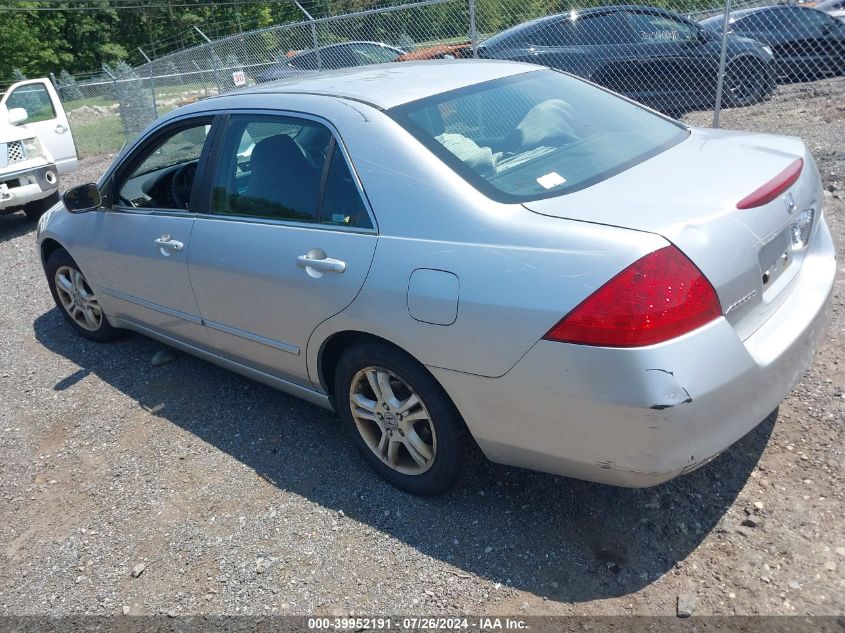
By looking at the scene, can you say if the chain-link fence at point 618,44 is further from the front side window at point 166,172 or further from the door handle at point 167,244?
the door handle at point 167,244

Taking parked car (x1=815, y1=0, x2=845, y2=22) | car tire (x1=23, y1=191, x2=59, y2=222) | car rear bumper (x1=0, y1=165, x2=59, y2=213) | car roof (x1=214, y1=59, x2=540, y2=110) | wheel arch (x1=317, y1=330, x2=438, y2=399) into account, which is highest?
car roof (x1=214, y1=59, x2=540, y2=110)

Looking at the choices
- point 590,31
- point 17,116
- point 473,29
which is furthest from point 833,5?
point 17,116

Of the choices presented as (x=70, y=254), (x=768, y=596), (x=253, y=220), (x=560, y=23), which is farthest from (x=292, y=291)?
(x=560, y=23)

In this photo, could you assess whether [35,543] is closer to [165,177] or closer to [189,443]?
[189,443]

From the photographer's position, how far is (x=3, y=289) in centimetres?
682

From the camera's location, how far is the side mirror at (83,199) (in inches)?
167

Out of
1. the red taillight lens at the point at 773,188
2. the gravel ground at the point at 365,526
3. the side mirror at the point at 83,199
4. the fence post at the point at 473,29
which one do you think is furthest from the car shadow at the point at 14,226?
the red taillight lens at the point at 773,188

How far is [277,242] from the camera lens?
319 cm

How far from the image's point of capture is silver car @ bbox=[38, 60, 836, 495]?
2.26m

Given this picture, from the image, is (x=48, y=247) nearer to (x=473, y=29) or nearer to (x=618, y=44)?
(x=473, y=29)

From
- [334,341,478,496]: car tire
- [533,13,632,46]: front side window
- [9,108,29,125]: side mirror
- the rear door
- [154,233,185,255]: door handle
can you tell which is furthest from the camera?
the rear door

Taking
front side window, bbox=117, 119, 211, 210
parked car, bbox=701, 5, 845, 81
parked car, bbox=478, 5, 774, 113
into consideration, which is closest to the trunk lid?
front side window, bbox=117, 119, 211, 210

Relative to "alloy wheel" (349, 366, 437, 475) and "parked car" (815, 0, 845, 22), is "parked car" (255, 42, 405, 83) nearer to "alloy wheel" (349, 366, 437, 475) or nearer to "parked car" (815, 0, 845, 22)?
"parked car" (815, 0, 845, 22)

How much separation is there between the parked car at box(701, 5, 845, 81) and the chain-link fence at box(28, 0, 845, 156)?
1cm
